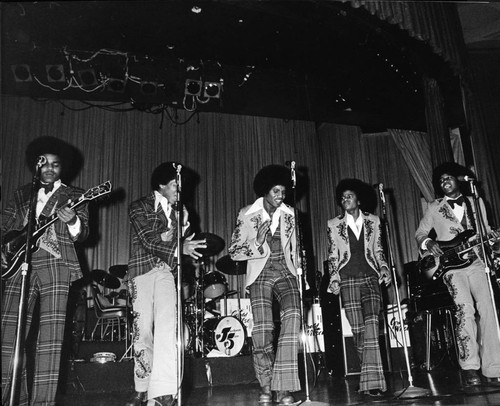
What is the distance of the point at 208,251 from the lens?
263 inches

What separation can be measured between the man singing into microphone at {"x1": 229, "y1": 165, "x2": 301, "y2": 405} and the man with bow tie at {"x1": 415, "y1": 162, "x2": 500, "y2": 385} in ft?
5.08

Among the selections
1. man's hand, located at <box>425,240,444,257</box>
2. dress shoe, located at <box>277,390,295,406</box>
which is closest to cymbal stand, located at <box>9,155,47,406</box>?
dress shoe, located at <box>277,390,295,406</box>

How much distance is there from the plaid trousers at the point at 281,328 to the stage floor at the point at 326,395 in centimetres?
24

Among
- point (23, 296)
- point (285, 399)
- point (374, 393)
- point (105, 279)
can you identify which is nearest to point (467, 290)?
point (374, 393)

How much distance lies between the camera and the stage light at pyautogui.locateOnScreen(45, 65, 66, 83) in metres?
7.36

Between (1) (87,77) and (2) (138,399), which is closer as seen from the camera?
(2) (138,399)

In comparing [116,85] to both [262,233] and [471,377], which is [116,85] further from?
[471,377]

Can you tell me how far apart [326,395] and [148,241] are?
7.04ft

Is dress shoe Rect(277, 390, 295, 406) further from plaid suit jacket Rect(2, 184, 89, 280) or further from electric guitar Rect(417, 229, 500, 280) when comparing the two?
electric guitar Rect(417, 229, 500, 280)

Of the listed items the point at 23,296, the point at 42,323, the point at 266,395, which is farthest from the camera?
the point at 266,395

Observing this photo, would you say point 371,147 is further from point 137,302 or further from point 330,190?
point 137,302

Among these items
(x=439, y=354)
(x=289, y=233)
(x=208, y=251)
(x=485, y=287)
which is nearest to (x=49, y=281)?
(x=289, y=233)

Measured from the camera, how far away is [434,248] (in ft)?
15.1

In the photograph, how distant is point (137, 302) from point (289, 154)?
699 cm
